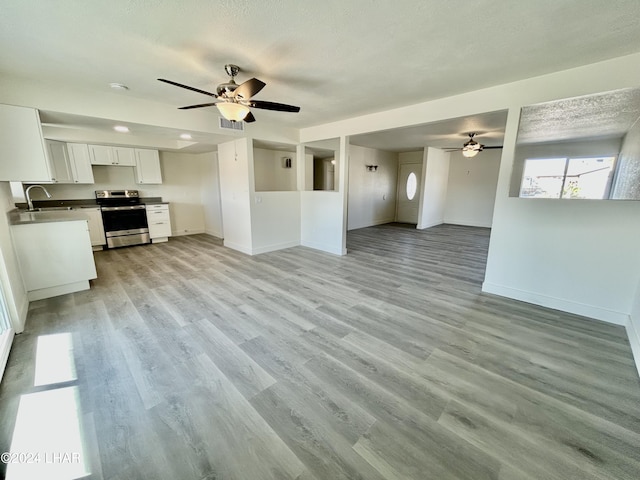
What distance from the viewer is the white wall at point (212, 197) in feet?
21.6

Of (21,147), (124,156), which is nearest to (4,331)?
(21,147)

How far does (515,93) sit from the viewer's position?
287 cm

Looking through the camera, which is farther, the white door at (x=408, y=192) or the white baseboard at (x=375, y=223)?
the white door at (x=408, y=192)

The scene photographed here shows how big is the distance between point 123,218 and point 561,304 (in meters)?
7.79

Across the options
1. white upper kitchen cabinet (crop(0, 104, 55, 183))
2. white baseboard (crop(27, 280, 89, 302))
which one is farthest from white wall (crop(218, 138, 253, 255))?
white upper kitchen cabinet (crop(0, 104, 55, 183))

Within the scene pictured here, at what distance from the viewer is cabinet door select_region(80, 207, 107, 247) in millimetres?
5316

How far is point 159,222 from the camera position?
6.16m

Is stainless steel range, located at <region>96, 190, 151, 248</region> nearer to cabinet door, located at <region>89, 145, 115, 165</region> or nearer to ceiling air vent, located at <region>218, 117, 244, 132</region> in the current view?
cabinet door, located at <region>89, 145, 115, 165</region>

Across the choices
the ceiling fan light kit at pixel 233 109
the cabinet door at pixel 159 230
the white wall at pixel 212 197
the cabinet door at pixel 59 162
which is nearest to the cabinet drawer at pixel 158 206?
the cabinet door at pixel 159 230

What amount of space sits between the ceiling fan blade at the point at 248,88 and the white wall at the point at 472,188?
26.4ft

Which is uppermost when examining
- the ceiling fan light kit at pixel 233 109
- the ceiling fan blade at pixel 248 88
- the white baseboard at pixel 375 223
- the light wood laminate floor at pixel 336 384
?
the ceiling fan blade at pixel 248 88

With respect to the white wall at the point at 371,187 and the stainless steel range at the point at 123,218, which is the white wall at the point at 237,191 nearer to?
the stainless steel range at the point at 123,218

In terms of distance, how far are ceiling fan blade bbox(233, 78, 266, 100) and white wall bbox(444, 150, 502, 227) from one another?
317 inches

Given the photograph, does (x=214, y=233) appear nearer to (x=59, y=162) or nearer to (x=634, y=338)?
(x=59, y=162)
